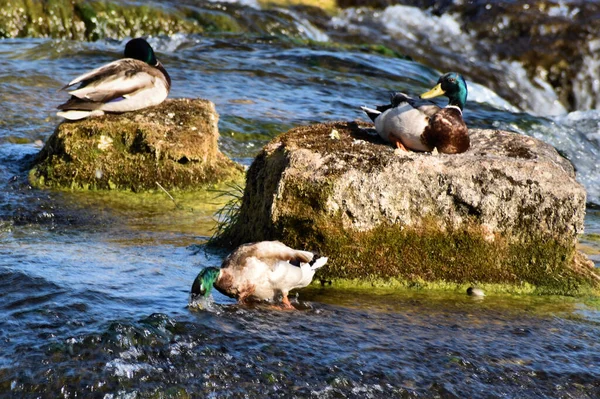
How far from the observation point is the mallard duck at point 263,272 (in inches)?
216

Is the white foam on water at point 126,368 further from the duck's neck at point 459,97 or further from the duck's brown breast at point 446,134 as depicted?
the duck's neck at point 459,97

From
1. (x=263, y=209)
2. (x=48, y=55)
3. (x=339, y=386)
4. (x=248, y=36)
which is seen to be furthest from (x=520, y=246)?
(x=248, y=36)

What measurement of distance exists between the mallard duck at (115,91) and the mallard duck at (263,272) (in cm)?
416

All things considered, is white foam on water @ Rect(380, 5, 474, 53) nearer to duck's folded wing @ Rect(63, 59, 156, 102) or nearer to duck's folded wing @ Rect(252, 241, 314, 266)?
duck's folded wing @ Rect(63, 59, 156, 102)

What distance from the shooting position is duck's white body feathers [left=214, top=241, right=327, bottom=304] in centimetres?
548

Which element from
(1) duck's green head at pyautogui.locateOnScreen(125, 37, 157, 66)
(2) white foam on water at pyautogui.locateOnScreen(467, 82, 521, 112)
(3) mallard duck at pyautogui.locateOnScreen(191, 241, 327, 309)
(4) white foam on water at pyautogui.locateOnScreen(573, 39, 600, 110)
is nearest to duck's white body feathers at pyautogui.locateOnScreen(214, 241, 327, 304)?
(3) mallard duck at pyautogui.locateOnScreen(191, 241, 327, 309)

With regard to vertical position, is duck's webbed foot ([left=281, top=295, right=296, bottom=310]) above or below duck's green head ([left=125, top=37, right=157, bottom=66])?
below

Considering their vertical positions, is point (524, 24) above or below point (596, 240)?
above

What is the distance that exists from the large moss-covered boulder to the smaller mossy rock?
10.4 feet

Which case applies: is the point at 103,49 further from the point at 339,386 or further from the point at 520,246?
the point at 339,386

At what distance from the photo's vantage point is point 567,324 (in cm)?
572

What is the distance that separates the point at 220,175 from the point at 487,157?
3.94 metres

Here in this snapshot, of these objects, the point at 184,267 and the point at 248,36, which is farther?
the point at 248,36

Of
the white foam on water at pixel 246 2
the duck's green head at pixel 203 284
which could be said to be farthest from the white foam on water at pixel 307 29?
the duck's green head at pixel 203 284
